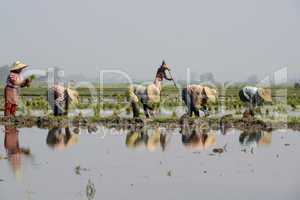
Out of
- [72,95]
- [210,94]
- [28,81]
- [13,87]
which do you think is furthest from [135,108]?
[13,87]

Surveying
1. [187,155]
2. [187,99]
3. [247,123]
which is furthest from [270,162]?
[187,99]

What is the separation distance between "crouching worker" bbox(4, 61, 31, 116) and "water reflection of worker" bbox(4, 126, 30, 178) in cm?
226

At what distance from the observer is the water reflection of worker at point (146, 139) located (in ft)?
47.9

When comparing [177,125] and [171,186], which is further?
[177,125]

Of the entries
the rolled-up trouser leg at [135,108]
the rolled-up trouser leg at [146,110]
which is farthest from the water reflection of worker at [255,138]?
the rolled-up trouser leg at [135,108]

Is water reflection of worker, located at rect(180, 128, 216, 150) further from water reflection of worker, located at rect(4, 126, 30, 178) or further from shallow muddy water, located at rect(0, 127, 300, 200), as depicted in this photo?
water reflection of worker, located at rect(4, 126, 30, 178)

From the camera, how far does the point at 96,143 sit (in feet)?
49.7

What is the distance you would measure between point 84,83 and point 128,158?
1913 centimetres

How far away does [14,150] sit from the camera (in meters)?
13.6

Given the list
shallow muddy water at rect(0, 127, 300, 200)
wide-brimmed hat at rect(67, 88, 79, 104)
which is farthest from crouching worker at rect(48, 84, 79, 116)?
shallow muddy water at rect(0, 127, 300, 200)

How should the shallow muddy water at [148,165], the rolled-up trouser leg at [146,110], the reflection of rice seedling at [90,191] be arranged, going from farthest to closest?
the rolled-up trouser leg at [146,110], the shallow muddy water at [148,165], the reflection of rice seedling at [90,191]

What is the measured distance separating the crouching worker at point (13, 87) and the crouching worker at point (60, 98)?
0.85 metres

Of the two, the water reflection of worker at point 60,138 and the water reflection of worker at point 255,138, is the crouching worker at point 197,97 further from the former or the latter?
the water reflection of worker at point 60,138

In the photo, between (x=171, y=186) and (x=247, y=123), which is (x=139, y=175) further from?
(x=247, y=123)
